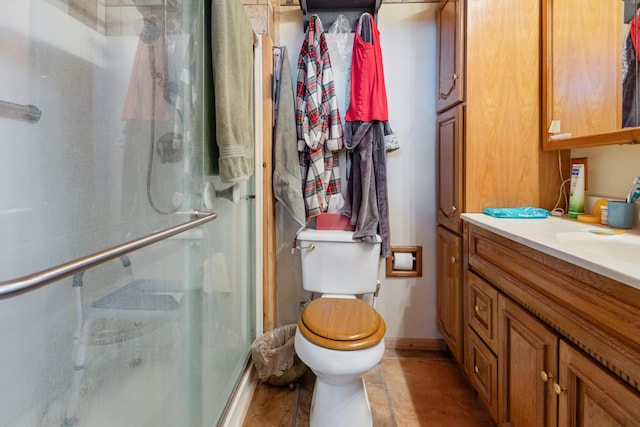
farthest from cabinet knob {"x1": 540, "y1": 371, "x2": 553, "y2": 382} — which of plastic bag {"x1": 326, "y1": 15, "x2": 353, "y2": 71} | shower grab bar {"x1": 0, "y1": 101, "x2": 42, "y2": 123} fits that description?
plastic bag {"x1": 326, "y1": 15, "x2": 353, "y2": 71}

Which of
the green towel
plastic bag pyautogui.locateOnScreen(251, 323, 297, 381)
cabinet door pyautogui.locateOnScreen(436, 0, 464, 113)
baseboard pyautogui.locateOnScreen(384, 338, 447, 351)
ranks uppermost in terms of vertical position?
cabinet door pyautogui.locateOnScreen(436, 0, 464, 113)

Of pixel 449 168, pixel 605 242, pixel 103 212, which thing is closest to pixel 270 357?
pixel 103 212

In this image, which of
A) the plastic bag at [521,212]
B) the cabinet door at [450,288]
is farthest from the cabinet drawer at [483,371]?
the plastic bag at [521,212]

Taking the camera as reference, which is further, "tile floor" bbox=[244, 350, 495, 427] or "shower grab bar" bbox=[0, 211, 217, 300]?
"tile floor" bbox=[244, 350, 495, 427]

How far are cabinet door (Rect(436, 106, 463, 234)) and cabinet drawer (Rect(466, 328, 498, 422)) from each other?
1.59 ft

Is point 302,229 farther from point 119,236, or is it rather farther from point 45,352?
point 45,352

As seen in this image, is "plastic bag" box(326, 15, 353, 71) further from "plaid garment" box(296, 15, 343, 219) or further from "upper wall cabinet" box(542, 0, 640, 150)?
"upper wall cabinet" box(542, 0, 640, 150)

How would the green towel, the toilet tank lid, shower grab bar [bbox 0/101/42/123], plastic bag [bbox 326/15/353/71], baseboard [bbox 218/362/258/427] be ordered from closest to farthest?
shower grab bar [bbox 0/101/42/123] < the green towel < baseboard [bbox 218/362/258/427] < the toilet tank lid < plastic bag [bbox 326/15/353/71]

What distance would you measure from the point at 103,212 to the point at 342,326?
2.83ft

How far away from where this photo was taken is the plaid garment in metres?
1.72

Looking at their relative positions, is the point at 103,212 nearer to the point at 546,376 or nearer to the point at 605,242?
the point at 546,376

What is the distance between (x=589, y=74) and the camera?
1.32m

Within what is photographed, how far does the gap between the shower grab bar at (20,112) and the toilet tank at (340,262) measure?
4.11ft

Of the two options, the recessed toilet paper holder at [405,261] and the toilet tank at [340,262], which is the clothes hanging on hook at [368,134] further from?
the recessed toilet paper holder at [405,261]
